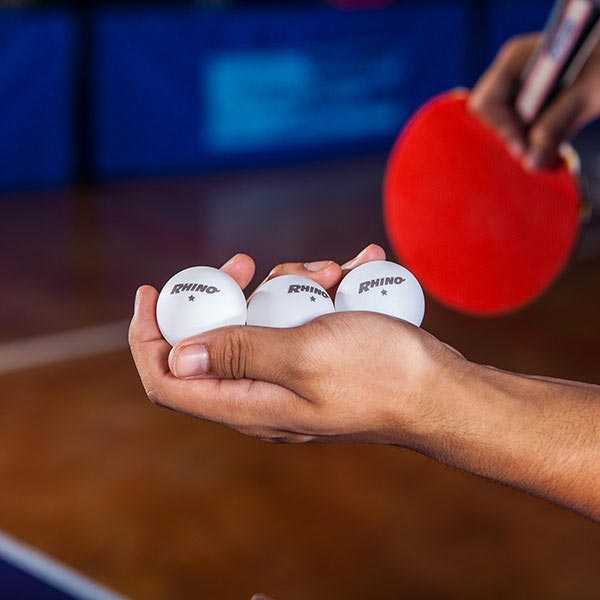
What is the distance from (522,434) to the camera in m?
1.30

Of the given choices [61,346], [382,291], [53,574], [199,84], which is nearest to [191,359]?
[382,291]

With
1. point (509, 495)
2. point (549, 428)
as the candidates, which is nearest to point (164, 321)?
point (549, 428)

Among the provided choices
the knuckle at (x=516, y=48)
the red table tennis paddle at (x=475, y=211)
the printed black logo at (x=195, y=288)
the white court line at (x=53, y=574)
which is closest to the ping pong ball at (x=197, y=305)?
the printed black logo at (x=195, y=288)

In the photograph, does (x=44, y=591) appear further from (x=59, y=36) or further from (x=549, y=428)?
(x=59, y=36)

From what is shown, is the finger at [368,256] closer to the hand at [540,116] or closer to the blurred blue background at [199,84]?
the hand at [540,116]

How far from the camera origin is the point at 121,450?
3691mm

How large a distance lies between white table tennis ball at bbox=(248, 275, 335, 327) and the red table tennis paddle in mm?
905

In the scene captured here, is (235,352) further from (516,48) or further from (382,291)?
(516,48)

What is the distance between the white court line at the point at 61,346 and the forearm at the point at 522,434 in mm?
3234

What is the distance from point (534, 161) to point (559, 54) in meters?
0.24

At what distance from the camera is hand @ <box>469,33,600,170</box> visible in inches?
85.0

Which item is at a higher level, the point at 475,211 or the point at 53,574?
the point at 475,211

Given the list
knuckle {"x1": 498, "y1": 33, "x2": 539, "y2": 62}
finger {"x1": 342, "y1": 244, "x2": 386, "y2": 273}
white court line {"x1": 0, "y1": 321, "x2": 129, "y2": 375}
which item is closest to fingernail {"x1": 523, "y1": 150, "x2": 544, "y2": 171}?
knuckle {"x1": 498, "y1": 33, "x2": 539, "y2": 62}

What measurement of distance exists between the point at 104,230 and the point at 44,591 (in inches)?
193
